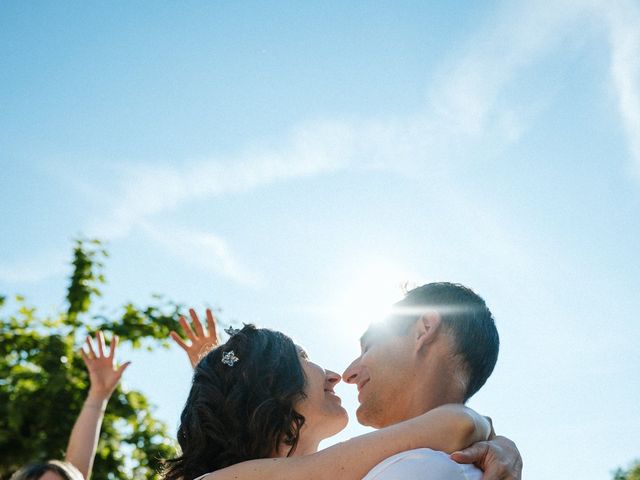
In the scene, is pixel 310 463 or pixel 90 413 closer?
pixel 310 463

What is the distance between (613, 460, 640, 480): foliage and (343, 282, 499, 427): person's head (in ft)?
108

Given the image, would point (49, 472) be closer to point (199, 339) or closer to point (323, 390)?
point (199, 339)

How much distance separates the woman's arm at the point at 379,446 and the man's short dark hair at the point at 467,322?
464 mm

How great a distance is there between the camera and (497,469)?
2.70m

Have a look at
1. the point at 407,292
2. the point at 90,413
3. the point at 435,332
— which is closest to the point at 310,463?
the point at 435,332

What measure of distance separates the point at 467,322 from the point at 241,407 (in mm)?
1155

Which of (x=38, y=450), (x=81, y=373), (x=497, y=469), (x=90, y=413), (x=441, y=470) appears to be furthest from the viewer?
(x=81, y=373)

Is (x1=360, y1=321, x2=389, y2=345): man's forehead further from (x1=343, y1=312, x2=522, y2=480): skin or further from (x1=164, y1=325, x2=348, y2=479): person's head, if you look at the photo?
(x1=164, y1=325, x2=348, y2=479): person's head

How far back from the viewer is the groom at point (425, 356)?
11.1 ft

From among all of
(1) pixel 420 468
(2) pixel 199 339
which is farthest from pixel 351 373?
(2) pixel 199 339

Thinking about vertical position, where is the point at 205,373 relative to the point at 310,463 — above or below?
above

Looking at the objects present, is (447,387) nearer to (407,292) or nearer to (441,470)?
(407,292)

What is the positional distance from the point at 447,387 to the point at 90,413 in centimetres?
346

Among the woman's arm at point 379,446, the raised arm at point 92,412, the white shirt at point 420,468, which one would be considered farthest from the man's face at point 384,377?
the raised arm at point 92,412
